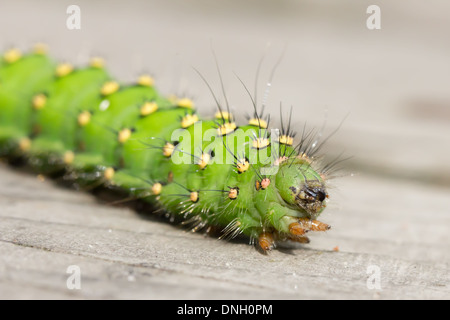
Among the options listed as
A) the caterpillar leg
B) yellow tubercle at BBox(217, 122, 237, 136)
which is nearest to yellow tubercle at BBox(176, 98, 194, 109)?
yellow tubercle at BBox(217, 122, 237, 136)

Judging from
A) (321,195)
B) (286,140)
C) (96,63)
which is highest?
(96,63)

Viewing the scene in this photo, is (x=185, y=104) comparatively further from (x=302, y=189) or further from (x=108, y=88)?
(x=302, y=189)

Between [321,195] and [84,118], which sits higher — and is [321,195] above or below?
below

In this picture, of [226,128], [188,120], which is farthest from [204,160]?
[188,120]

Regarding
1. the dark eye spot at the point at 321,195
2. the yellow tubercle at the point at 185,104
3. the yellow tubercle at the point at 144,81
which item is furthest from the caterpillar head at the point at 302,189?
the yellow tubercle at the point at 144,81

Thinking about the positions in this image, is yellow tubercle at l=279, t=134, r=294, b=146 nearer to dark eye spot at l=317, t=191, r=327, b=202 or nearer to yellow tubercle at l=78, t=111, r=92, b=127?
dark eye spot at l=317, t=191, r=327, b=202

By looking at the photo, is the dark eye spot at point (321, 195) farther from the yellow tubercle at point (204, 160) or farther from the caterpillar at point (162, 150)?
the yellow tubercle at point (204, 160)
